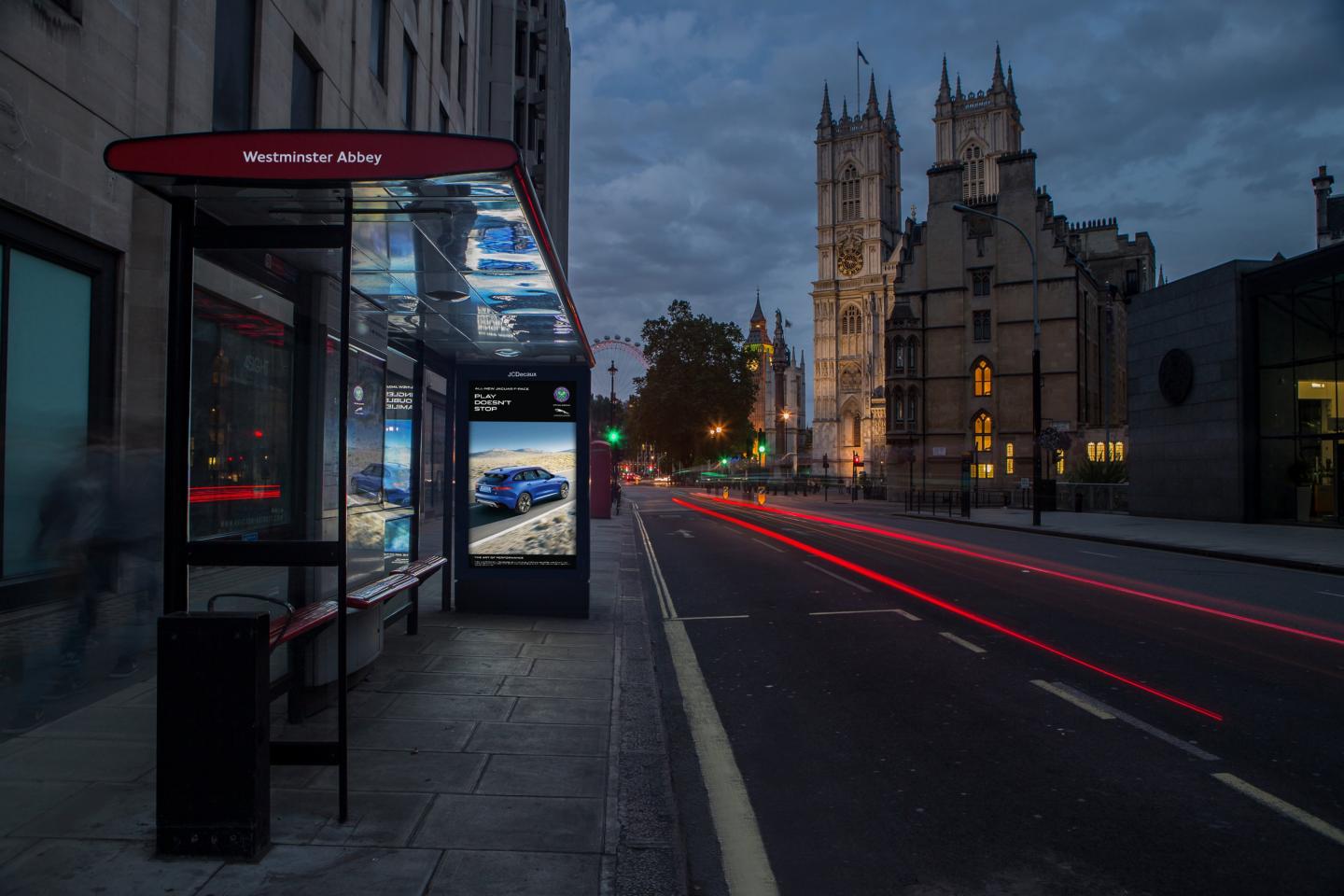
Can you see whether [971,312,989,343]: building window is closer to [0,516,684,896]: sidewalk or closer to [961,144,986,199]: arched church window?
[0,516,684,896]: sidewalk

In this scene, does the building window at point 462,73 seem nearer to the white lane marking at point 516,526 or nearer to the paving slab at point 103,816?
the white lane marking at point 516,526

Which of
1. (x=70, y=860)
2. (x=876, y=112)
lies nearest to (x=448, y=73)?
(x=70, y=860)

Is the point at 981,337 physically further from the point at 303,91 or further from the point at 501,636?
the point at 501,636

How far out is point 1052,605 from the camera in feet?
37.3

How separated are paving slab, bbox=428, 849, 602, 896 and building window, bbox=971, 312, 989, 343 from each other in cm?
5681

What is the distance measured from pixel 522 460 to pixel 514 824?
6070 millimetres

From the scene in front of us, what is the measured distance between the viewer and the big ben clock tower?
361 ft

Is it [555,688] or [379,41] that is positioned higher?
[379,41]

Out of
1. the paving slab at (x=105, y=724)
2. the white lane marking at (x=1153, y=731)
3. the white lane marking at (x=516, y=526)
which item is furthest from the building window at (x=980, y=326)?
the paving slab at (x=105, y=724)

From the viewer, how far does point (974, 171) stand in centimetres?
11175

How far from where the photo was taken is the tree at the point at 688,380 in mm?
76812

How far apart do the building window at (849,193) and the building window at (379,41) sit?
3977 inches

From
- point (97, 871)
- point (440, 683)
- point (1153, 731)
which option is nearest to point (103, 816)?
point (97, 871)

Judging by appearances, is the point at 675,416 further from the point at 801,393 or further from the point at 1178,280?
the point at 801,393
